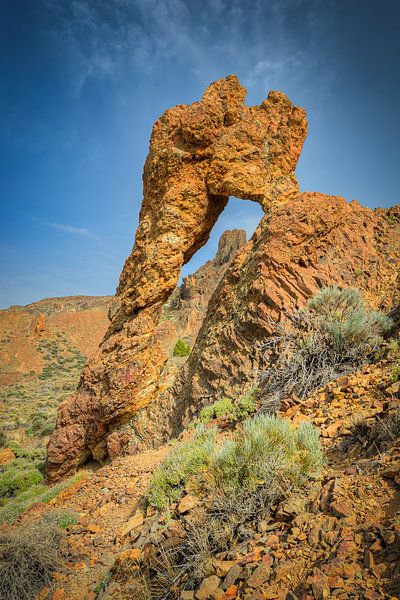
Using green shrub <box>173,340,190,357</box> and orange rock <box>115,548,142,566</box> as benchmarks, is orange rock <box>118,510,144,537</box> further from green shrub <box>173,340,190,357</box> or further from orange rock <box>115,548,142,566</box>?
green shrub <box>173,340,190,357</box>

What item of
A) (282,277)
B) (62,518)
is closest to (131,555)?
(62,518)

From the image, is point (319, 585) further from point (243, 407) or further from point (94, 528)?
point (94, 528)

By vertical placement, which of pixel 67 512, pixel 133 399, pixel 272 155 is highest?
pixel 272 155

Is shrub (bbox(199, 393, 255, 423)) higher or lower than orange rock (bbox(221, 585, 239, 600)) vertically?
higher

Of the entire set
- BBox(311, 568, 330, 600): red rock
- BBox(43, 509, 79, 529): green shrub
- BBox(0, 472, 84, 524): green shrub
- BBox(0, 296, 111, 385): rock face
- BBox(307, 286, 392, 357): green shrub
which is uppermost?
BBox(0, 296, 111, 385): rock face

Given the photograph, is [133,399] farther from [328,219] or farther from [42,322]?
[42,322]

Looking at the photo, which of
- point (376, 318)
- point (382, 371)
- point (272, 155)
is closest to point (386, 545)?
point (382, 371)

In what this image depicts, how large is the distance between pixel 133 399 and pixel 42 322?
3866 cm

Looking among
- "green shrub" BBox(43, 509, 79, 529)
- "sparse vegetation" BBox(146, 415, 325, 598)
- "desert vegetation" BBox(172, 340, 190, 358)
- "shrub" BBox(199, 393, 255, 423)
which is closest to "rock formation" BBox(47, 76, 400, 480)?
"shrub" BBox(199, 393, 255, 423)

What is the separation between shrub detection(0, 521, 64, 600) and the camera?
12.6 feet

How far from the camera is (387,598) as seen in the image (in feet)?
5.07

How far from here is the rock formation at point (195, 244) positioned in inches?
304

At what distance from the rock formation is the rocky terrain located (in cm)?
5

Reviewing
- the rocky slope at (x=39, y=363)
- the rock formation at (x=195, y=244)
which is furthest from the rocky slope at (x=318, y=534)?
the rocky slope at (x=39, y=363)
